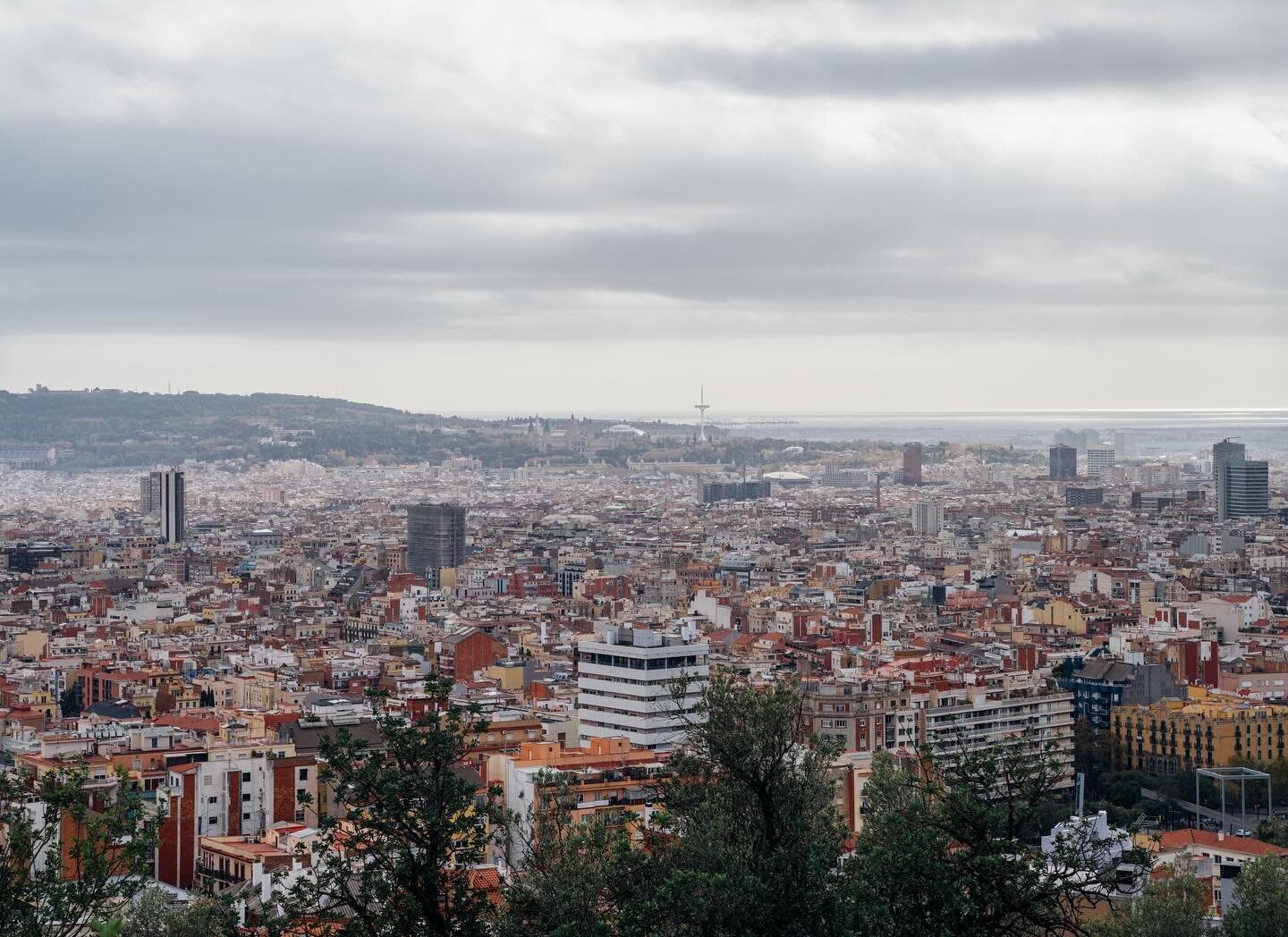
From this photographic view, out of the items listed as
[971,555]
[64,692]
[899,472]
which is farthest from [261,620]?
[899,472]

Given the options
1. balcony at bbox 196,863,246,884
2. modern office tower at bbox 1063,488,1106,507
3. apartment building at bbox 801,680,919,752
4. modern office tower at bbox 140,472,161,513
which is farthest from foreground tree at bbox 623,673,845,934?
modern office tower at bbox 1063,488,1106,507

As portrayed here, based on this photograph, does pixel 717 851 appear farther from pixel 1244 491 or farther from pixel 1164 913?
pixel 1244 491

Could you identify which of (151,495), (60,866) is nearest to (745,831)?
(60,866)

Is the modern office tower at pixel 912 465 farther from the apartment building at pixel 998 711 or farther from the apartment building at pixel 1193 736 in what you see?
the apartment building at pixel 1193 736

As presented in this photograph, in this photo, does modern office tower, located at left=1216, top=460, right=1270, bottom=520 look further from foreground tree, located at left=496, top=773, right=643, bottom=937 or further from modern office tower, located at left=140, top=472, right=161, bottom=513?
foreground tree, located at left=496, top=773, right=643, bottom=937

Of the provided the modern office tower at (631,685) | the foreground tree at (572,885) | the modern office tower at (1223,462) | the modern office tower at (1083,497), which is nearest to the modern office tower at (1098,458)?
the modern office tower at (1223,462)
